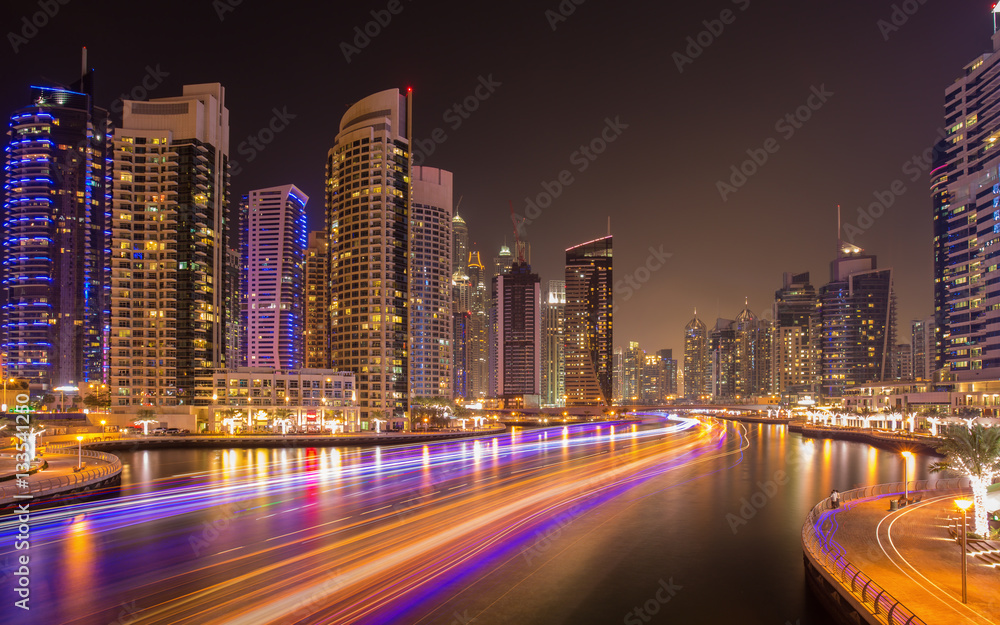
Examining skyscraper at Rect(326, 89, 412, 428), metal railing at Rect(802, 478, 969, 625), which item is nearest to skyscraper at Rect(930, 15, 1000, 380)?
metal railing at Rect(802, 478, 969, 625)

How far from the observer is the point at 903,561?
24938mm

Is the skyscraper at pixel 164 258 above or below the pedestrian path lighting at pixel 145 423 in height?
above

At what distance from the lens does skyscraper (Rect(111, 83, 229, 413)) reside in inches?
4956

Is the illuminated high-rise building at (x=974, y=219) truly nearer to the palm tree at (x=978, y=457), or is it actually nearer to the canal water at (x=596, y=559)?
the canal water at (x=596, y=559)

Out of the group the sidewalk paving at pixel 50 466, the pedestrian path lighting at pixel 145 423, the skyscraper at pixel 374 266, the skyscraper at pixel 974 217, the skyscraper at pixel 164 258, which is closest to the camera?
the sidewalk paving at pixel 50 466

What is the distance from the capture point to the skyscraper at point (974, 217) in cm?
11556

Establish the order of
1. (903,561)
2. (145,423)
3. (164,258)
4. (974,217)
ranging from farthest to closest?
(164,258) < (974,217) < (145,423) < (903,561)

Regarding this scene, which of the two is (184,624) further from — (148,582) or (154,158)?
(154,158)

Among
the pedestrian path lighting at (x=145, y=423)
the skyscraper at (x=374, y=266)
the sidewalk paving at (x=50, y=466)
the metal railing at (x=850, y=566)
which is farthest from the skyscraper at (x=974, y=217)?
the pedestrian path lighting at (x=145, y=423)

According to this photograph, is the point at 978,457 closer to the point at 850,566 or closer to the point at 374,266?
the point at 850,566

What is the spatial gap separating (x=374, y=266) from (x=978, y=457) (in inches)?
4472

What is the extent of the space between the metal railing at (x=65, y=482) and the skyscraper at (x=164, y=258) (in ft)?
242

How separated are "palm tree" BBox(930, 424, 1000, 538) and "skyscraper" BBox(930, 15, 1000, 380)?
105 meters

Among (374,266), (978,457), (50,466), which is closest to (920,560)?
(978,457)
